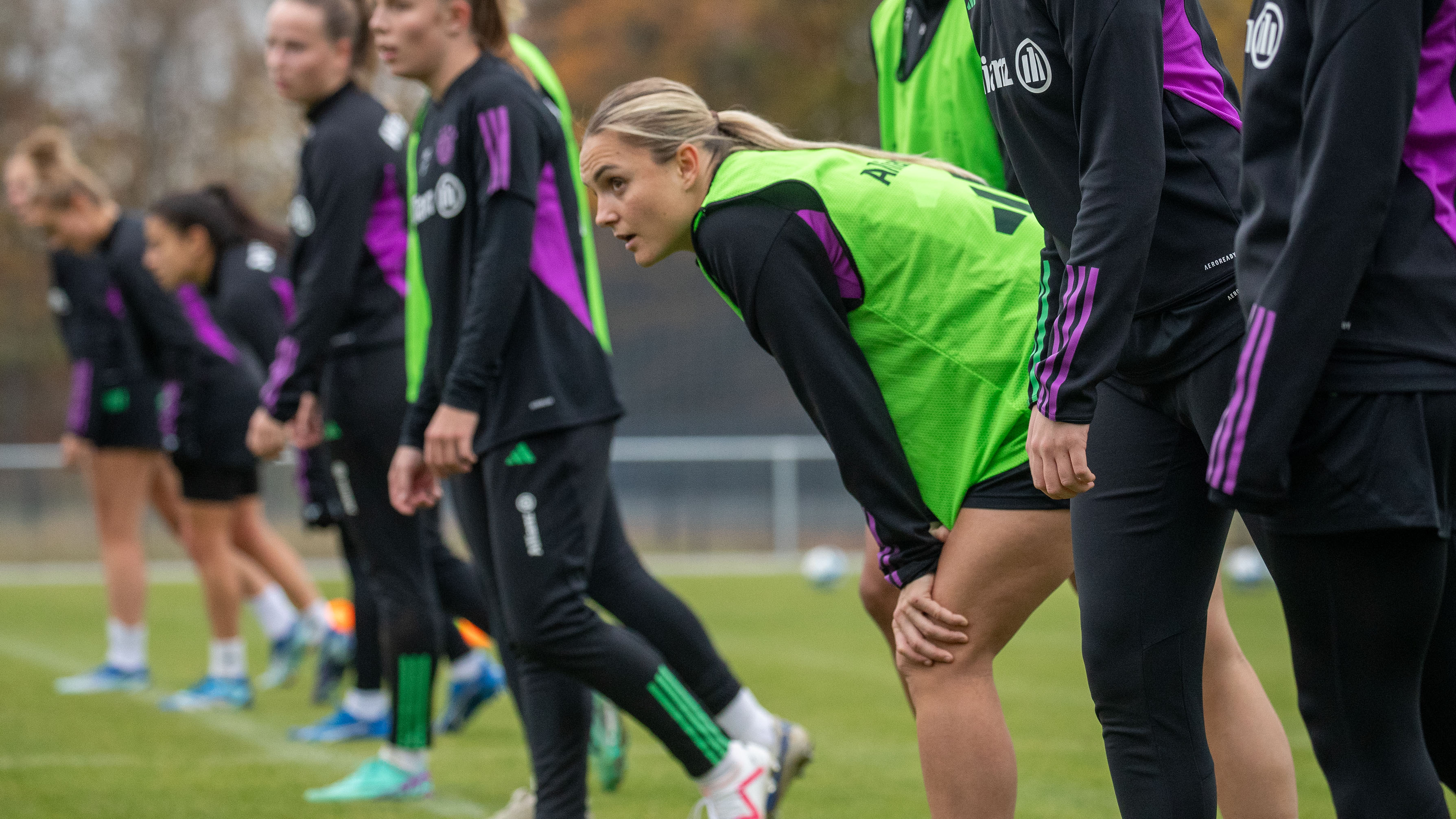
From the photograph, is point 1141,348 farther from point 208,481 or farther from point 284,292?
point 208,481

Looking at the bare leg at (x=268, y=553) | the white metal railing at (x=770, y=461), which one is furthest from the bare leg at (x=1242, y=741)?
the white metal railing at (x=770, y=461)

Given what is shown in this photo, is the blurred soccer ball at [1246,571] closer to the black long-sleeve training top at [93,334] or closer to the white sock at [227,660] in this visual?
the white sock at [227,660]

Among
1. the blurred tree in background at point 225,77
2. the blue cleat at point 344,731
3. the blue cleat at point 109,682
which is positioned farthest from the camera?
the blurred tree in background at point 225,77

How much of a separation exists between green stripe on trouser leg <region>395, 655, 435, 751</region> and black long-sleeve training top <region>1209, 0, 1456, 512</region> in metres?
3.12

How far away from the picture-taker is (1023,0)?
8.04ft

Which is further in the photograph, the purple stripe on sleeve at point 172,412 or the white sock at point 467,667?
the purple stripe on sleeve at point 172,412

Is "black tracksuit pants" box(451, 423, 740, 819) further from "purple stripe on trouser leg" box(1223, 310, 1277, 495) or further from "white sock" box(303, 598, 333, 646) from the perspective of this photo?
"white sock" box(303, 598, 333, 646)

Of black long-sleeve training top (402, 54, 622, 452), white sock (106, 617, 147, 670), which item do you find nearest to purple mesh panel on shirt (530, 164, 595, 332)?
black long-sleeve training top (402, 54, 622, 452)

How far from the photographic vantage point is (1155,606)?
96.9 inches

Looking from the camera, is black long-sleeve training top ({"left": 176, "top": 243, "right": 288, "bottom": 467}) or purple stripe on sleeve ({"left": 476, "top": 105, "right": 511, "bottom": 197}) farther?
black long-sleeve training top ({"left": 176, "top": 243, "right": 288, "bottom": 467})

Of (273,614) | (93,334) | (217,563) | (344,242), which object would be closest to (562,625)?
(344,242)

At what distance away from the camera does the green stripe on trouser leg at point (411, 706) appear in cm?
460

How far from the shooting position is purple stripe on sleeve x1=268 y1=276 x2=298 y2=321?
683 cm

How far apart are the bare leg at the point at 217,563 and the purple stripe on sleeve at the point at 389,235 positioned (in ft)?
8.18
